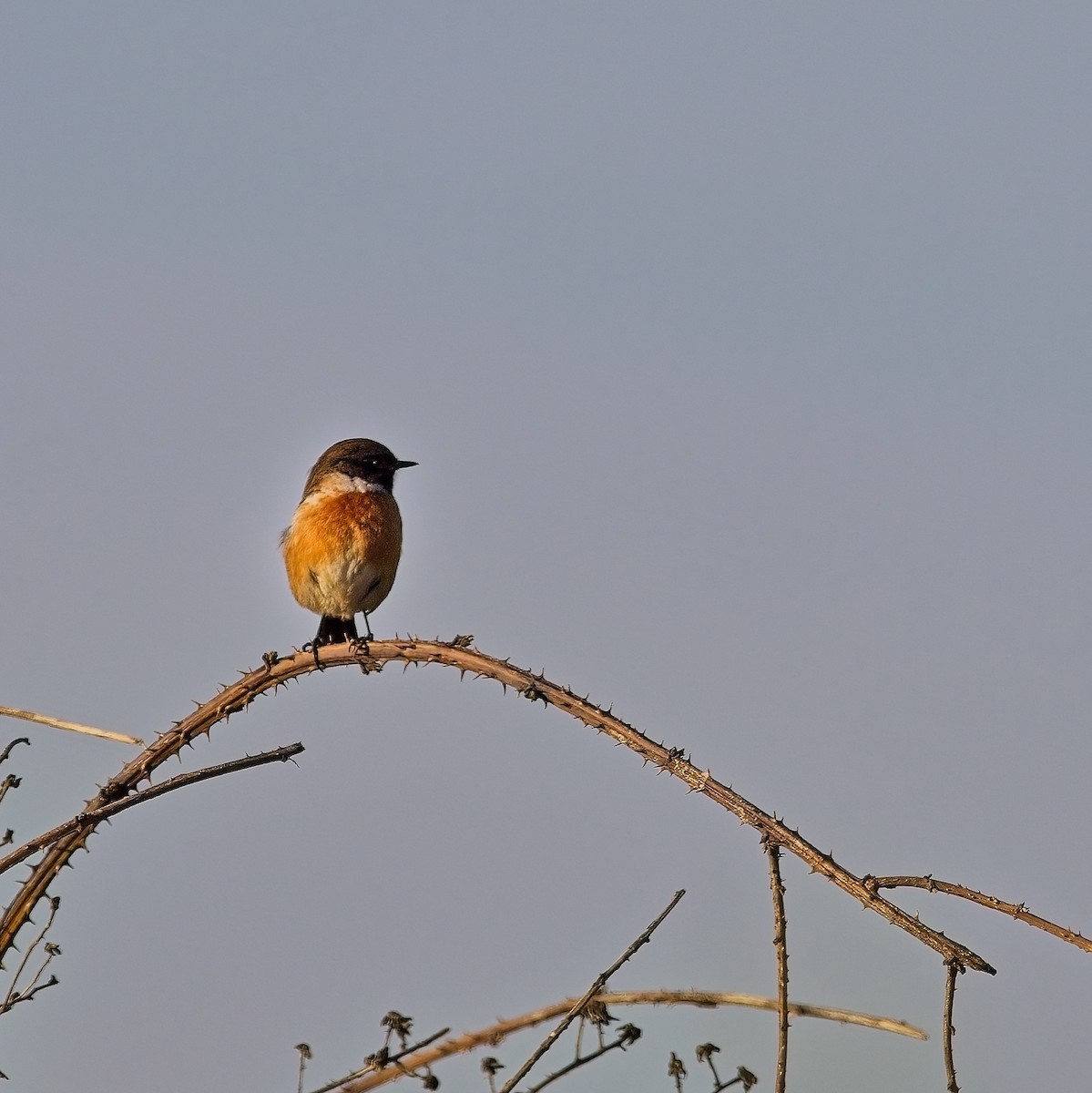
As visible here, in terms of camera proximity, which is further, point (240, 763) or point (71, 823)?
Answer: point (71, 823)

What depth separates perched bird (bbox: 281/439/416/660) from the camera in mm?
8148

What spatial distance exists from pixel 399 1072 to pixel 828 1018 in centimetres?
98

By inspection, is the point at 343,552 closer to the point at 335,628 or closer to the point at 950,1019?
the point at 335,628

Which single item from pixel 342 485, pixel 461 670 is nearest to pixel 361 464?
pixel 342 485

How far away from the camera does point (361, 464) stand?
28.7 ft

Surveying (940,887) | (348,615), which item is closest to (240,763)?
(940,887)

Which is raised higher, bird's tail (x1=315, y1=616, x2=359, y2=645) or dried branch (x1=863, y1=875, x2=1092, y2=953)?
bird's tail (x1=315, y1=616, x2=359, y2=645)

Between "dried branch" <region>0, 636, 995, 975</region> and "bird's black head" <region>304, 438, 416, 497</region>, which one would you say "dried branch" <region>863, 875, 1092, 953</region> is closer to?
"dried branch" <region>0, 636, 995, 975</region>

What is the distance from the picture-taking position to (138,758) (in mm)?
4309

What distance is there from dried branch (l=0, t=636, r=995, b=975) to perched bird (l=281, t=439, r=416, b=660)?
316 centimetres

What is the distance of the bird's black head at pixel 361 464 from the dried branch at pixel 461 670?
377cm

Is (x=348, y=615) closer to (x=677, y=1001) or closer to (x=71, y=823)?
(x=71, y=823)

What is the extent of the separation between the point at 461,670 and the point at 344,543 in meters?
4.16

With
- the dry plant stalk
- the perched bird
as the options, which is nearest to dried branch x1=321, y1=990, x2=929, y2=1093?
the dry plant stalk
